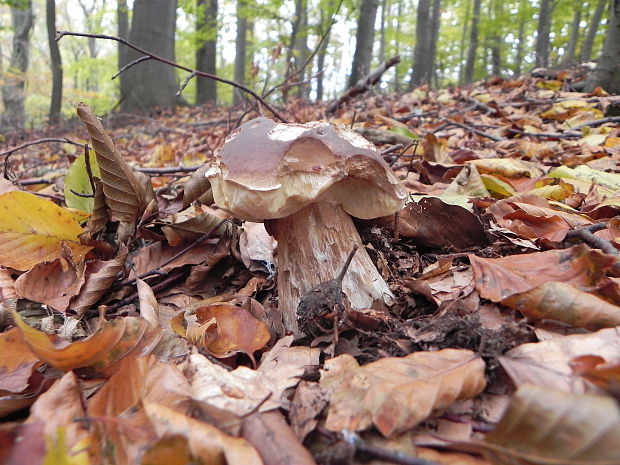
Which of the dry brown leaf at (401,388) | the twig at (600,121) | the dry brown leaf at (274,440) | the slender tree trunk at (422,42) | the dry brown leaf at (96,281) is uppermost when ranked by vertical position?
the slender tree trunk at (422,42)

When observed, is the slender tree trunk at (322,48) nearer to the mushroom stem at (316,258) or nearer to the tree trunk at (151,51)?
the tree trunk at (151,51)

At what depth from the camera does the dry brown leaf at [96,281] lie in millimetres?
1643

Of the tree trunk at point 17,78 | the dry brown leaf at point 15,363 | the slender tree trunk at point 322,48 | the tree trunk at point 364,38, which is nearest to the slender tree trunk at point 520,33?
the slender tree trunk at point 322,48

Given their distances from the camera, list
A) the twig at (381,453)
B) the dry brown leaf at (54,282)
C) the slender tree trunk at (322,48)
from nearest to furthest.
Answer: the twig at (381,453), the dry brown leaf at (54,282), the slender tree trunk at (322,48)

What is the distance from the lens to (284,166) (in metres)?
1.16

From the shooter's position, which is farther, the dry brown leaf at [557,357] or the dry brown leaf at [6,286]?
the dry brown leaf at [6,286]

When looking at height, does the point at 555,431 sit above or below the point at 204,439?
above

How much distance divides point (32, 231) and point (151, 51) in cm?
1009

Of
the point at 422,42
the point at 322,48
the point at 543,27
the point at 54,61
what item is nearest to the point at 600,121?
the point at 422,42

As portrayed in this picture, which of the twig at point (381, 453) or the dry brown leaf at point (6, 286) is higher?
the twig at point (381, 453)

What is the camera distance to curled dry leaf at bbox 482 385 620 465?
62 cm

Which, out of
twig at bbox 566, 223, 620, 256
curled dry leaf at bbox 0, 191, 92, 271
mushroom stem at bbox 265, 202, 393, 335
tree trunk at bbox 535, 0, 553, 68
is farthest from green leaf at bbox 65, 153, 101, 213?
tree trunk at bbox 535, 0, 553, 68

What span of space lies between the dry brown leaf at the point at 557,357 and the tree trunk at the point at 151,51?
11.4 metres

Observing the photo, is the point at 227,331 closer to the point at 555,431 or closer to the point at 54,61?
the point at 555,431
